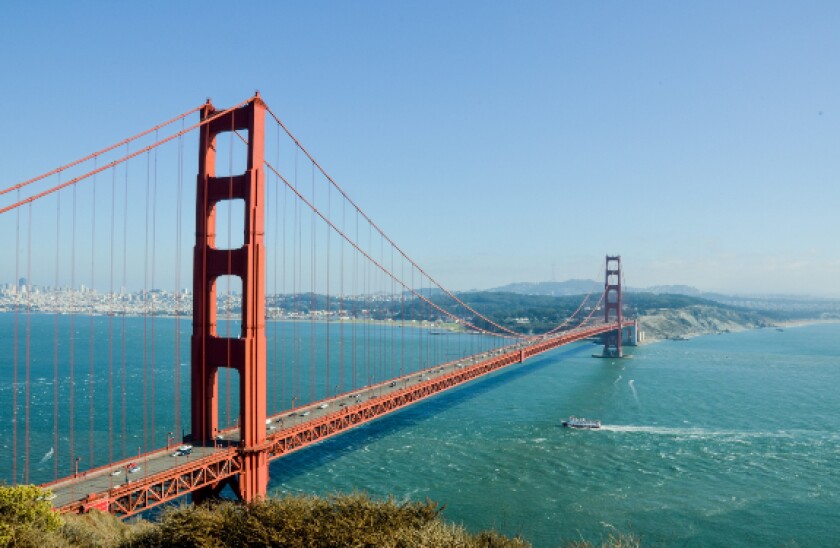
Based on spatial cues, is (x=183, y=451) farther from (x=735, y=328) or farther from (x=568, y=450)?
(x=735, y=328)

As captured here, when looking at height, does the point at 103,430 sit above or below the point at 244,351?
below

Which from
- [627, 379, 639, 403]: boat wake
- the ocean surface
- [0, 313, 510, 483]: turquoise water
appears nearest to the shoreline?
[0, 313, 510, 483]: turquoise water

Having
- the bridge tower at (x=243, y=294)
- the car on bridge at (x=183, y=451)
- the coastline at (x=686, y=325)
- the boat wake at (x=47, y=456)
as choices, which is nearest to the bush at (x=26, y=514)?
the car on bridge at (x=183, y=451)

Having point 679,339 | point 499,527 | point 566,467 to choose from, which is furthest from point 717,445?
point 679,339

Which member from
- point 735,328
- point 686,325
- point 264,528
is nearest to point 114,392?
point 264,528

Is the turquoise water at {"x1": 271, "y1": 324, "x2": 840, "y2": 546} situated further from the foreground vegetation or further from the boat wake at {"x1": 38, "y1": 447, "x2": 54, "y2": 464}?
the boat wake at {"x1": 38, "y1": 447, "x2": 54, "y2": 464}

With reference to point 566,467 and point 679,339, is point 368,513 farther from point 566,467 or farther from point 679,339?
point 679,339

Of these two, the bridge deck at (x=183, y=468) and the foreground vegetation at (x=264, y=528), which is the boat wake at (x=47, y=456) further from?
the foreground vegetation at (x=264, y=528)

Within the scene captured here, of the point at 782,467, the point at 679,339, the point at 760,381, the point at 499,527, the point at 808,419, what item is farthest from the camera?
the point at 679,339
